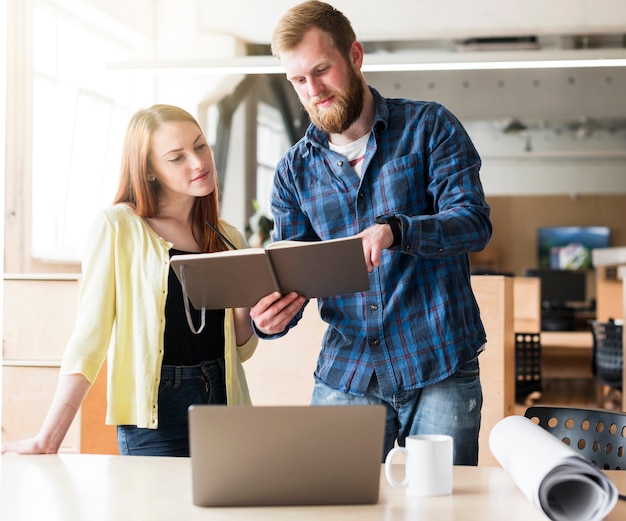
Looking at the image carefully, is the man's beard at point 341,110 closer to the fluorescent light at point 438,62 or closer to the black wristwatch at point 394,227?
the black wristwatch at point 394,227

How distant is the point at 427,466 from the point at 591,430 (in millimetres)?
595

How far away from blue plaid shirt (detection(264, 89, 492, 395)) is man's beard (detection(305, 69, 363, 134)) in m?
0.06

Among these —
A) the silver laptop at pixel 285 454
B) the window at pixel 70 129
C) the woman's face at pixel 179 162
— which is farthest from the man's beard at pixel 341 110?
the window at pixel 70 129

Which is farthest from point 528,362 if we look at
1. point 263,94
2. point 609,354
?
point 263,94

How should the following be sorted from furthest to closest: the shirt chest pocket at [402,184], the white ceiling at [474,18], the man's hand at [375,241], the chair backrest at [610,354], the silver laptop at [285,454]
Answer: the white ceiling at [474,18], the chair backrest at [610,354], the shirt chest pocket at [402,184], the man's hand at [375,241], the silver laptop at [285,454]

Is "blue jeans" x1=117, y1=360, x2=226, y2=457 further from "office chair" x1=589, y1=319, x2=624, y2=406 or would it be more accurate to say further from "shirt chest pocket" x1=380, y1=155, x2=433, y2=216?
"office chair" x1=589, y1=319, x2=624, y2=406

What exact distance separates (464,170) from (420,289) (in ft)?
0.94

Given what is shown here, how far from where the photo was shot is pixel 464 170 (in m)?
1.82

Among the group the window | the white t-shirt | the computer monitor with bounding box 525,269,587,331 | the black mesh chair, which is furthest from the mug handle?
the computer monitor with bounding box 525,269,587,331

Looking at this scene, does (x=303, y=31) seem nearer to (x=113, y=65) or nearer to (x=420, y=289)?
(x=420, y=289)

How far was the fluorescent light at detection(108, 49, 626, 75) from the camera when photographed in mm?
4992

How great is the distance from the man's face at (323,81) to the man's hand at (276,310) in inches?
16.6

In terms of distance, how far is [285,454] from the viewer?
46.5 inches

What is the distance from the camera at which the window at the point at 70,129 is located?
19.1 feet
